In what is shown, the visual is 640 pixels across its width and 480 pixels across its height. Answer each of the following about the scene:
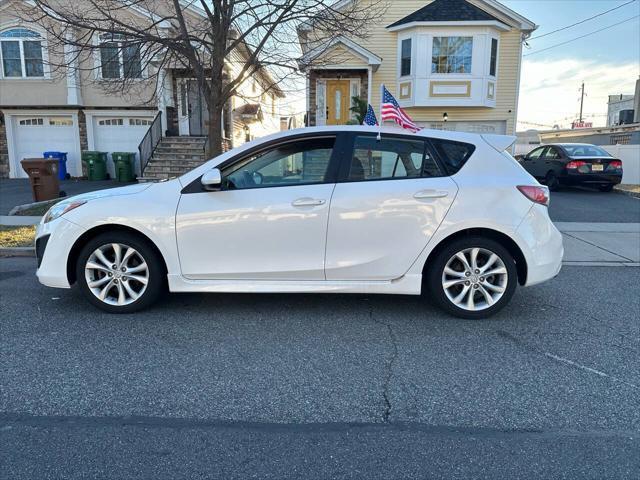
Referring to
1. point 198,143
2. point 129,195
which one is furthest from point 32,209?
point 129,195

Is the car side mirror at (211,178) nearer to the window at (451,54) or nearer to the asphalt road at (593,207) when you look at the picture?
the asphalt road at (593,207)

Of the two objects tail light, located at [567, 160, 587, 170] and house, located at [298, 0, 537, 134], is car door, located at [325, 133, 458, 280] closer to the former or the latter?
tail light, located at [567, 160, 587, 170]

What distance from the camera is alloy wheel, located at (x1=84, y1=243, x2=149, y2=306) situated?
432cm

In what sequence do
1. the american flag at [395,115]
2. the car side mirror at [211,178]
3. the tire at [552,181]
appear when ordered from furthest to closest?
the tire at [552,181] < the american flag at [395,115] < the car side mirror at [211,178]

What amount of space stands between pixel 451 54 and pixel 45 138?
49.4 feet

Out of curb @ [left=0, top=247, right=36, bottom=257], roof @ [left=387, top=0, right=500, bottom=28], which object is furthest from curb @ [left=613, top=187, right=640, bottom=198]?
curb @ [left=0, top=247, right=36, bottom=257]

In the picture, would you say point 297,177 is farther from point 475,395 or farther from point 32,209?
point 32,209

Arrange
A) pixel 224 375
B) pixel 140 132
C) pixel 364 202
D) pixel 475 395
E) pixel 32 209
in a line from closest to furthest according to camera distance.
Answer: pixel 475 395 < pixel 224 375 < pixel 364 202 < pixel 32 209 < pixel 140 132

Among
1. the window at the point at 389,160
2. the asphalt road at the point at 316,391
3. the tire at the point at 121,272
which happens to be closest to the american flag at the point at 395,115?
the window at the point at 389,160

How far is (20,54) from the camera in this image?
16.4 m

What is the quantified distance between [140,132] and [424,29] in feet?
35.4

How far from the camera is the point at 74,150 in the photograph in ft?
56.0

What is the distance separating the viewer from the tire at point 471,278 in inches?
168

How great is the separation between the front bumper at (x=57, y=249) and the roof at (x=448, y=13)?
16070mm
